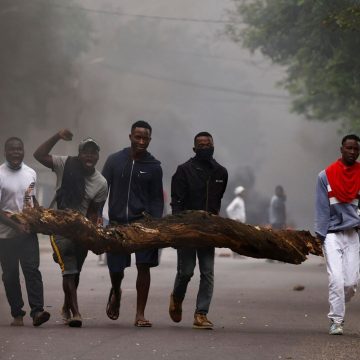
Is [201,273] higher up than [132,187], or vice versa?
[132,187]

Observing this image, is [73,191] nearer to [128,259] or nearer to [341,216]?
[128,259]

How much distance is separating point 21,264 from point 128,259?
35.2 inches

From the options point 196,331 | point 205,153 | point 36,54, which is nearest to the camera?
point 196,331

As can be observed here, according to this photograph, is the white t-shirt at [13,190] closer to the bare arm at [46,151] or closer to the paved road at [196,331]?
the bare arm at [46,151]

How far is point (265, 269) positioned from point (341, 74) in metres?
4.32

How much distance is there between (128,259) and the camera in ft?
33.1

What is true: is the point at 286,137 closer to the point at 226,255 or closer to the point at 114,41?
the point at 114,41

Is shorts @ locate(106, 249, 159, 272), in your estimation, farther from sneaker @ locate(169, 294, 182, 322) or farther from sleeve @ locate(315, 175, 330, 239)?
sleeve @ locate(315, 175, 330, 239)

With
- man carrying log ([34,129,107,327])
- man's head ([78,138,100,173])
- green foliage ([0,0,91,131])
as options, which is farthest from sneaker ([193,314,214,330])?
green foliage ([0,0,91,131])

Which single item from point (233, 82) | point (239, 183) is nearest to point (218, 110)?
point (233, 82)

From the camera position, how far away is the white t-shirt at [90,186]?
9.99 metres

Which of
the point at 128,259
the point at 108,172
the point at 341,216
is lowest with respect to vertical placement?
the point at 128,259

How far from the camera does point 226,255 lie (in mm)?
27516

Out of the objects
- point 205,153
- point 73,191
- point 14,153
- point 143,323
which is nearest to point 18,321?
point 143,323
